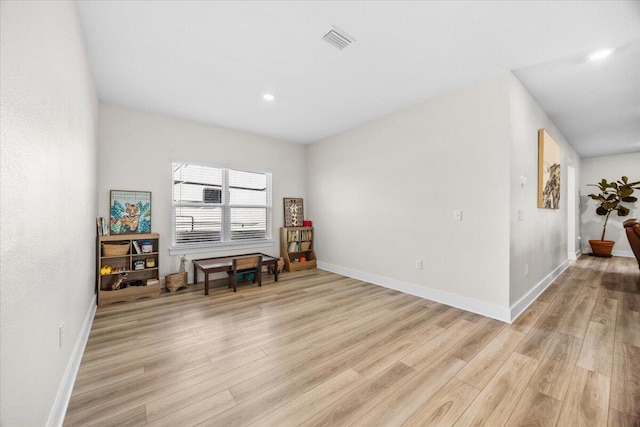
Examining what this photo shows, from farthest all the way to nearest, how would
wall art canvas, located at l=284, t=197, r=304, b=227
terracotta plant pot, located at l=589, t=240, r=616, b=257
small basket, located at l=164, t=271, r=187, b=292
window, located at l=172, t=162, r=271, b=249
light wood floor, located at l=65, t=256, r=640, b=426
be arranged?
1. terracotta plant pot, located at l=589, t=240, r=616, b=257
2. wall art canvas, located at l=284, t=197, r=304, b=227
3. window, located at l=172, t=162, r=271, b=249
4. small basket, located at l=164, t=271, r=187, b=292
5. light wood floor, located at l=65, t=256, r=640, b=426

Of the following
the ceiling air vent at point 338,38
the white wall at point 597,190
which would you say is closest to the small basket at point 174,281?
the ceiling air vent at point 338,38

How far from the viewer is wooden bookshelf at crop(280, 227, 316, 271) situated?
17.0 ft

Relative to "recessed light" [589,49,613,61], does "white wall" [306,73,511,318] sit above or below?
below

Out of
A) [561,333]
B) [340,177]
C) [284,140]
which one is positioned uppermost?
[284,140]

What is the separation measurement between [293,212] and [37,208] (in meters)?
4.43

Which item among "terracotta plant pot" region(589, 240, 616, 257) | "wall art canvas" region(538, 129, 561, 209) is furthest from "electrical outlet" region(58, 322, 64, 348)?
"terracotta plant pot" region(589, 240, 616, 257)

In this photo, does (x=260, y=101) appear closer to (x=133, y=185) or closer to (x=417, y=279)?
(x=133, y=185)

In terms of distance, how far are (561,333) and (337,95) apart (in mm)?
3595

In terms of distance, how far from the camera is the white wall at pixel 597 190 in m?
6.41

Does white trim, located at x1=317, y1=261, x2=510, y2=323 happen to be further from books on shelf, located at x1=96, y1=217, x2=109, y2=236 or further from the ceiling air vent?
books on shelf, located at x1=96, y1=217, x2=109, y2=236

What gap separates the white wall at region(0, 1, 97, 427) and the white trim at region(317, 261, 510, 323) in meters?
3.59

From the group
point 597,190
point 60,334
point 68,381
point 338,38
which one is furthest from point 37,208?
point 597,190

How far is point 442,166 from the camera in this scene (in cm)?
336

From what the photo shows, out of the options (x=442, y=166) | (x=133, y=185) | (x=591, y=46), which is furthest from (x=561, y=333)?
(x=133, y=185)
